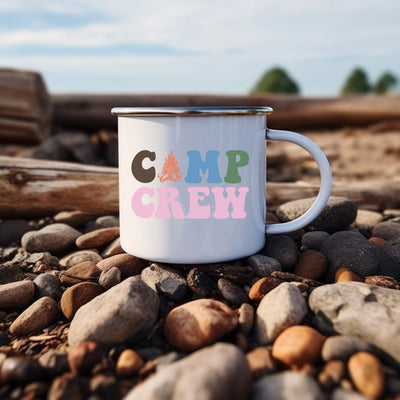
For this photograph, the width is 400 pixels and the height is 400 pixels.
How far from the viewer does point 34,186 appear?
2.81 m

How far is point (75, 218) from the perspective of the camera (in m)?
2.74

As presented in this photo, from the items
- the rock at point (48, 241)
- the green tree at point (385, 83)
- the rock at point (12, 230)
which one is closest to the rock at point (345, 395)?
the rock at point (48, 241)

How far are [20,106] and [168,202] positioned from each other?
3.80 meters

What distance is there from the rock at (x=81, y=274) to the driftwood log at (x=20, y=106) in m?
3.43

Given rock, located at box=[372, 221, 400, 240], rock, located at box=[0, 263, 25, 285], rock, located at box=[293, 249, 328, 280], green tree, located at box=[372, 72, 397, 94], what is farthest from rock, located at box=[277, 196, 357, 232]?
green tree, located at box=[372, 72, 397, 94]

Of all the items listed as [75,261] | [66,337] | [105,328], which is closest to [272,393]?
[105,328]

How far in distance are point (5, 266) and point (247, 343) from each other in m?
1.24

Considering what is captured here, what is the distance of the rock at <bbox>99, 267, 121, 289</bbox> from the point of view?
1.88 meters

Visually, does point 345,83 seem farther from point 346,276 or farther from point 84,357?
point 84,357

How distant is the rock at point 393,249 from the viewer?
211cm

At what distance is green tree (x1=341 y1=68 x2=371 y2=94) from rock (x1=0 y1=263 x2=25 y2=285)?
49.0ft

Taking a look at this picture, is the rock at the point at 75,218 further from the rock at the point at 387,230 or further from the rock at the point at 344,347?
the rock at the point at 344,347

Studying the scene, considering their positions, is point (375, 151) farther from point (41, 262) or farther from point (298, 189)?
point (41, 262)

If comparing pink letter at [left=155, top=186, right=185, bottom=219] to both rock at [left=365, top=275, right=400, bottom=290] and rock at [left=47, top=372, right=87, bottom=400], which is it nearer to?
rock at [left=47, top=372, right=87, bottom=400]
